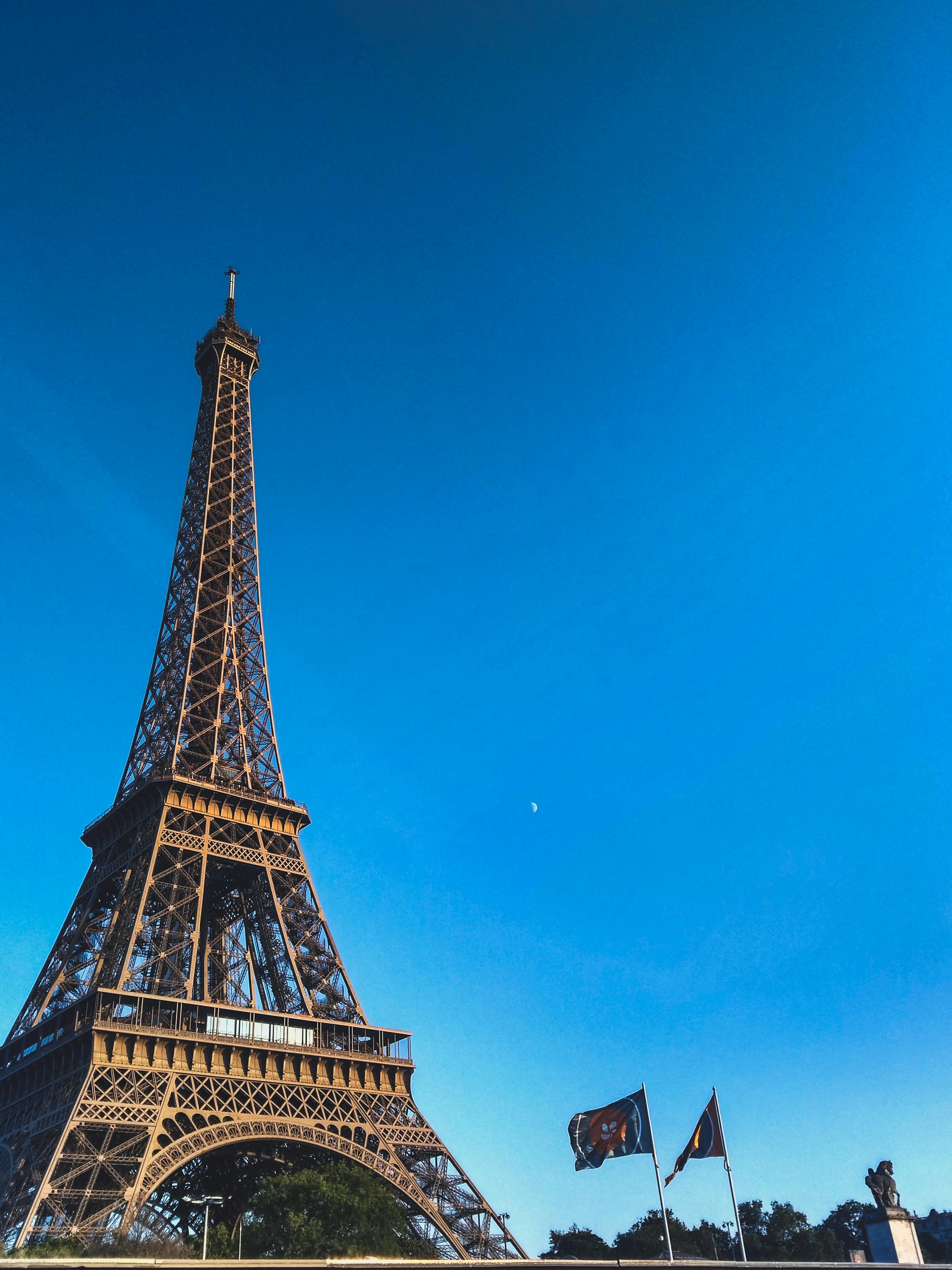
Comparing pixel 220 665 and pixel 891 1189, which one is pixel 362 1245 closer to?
pixel 891 1189

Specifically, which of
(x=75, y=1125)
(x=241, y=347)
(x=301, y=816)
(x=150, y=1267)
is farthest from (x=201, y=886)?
(x=241, y=347)

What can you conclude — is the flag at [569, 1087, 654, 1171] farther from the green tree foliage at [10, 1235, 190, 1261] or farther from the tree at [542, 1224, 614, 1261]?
the tree at [542, 1224, 614, 1261]

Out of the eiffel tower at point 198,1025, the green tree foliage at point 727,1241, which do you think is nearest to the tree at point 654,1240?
the green tree foliage at point 727,1241

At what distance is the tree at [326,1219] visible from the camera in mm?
45250

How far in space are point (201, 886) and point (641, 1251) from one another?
63.9m

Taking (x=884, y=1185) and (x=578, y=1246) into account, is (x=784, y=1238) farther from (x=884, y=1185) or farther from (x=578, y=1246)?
(x=884, y=1185)

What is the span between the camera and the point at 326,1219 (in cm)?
4712

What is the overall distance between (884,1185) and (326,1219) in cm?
2585

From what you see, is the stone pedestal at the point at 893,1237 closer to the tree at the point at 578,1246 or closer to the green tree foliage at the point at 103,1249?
the green tree foliage at the point at 103,1249

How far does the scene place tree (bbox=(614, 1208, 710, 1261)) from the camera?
95.4m

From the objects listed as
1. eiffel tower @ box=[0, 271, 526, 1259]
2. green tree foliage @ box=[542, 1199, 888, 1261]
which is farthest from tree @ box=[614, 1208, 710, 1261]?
eiffel tower @ box=[0, 271, 526, 1259]

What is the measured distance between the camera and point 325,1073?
5794 cm

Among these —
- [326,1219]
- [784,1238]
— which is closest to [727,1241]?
[784,1238]

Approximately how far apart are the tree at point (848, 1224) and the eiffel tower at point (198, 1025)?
77.8m
